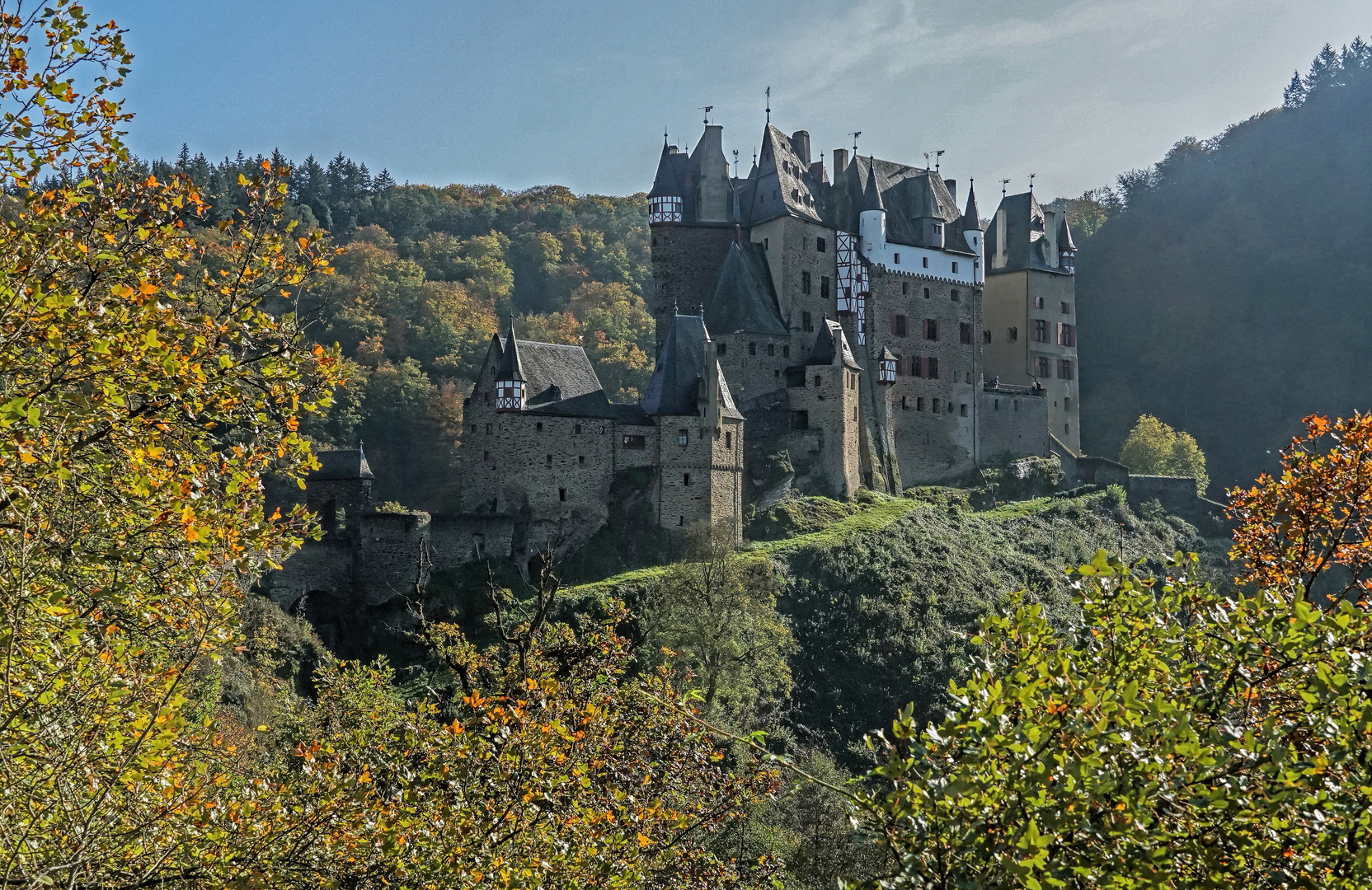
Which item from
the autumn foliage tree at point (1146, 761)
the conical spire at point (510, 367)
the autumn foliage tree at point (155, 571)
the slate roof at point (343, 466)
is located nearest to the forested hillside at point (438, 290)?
the slate roof at point (343, 466)

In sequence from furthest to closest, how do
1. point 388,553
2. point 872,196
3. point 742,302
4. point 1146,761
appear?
point 872,196, point 742,302, point 388,553, point 1146,761

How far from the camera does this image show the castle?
38562 millimetres

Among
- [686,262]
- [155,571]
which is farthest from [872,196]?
[155,571]

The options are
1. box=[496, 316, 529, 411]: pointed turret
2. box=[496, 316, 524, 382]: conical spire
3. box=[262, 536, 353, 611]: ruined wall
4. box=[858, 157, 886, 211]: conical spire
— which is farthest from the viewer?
box=[858, 157, 886, 211]: conical spire

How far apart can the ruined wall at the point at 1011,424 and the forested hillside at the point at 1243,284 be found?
19745 mm

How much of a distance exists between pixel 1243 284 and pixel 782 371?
159 ft

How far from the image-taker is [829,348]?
146ft

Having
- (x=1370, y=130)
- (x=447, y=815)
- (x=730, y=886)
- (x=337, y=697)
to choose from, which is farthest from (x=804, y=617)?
(x=1370, y=130)

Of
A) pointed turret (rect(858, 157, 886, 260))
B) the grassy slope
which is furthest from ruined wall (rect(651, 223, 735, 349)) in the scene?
the grassy slope

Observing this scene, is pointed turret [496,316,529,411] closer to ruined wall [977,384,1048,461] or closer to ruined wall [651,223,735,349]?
ruined wall [651,223,735,349]

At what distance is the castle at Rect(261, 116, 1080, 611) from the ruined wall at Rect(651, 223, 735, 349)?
2.8 inches

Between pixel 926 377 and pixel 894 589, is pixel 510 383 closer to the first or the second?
pixel 894 589

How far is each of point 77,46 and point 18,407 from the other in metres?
3.22

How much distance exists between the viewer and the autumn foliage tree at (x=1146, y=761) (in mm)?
6031
